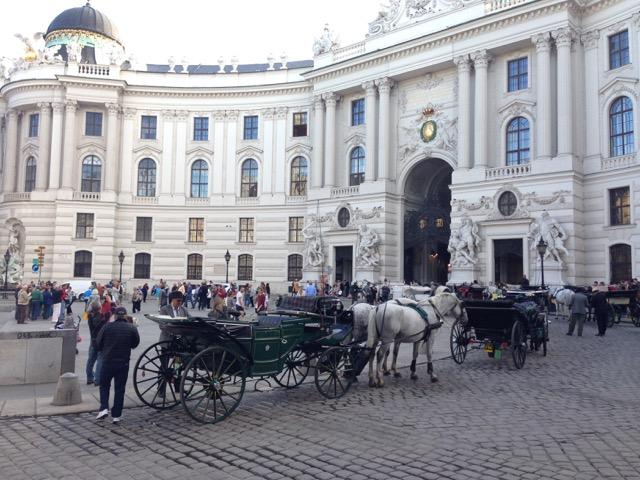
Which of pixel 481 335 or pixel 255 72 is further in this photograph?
pixel 255 72

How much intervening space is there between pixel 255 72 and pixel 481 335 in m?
41.2

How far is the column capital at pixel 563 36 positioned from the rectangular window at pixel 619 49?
2.20 meters

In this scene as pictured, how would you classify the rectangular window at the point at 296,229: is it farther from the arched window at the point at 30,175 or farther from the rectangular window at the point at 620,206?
the rectangular window at the point at 620,206

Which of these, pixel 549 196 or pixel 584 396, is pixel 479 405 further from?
pixel 549 196

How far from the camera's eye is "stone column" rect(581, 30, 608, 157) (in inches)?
1347

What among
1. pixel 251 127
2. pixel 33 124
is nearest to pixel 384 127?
pixel 251 127

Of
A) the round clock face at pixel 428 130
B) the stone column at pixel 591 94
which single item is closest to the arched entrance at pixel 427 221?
the round clock face at pixel 428 130

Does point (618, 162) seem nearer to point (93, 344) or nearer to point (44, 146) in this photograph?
point (93, 344)

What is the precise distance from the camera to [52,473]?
6.53 m

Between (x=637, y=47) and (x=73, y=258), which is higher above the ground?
(x=637, y=47)

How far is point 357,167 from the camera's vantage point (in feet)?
147

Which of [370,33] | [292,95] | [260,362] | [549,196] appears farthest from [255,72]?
[260,362]

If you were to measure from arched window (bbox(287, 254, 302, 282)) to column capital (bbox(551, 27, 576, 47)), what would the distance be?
24.4 meters

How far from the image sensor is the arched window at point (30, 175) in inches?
1978
